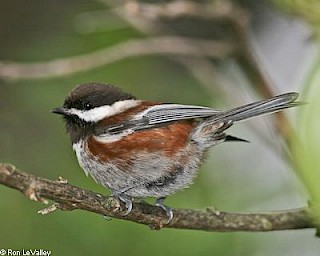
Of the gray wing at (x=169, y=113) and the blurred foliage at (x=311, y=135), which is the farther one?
the gray wing at (x=169, y=113)

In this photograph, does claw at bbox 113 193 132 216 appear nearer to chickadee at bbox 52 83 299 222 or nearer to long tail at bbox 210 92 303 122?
chickadee at bbox 52 83 299 222

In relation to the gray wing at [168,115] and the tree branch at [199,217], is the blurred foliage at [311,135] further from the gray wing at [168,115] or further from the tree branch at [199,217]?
the gray wing at [168,115]

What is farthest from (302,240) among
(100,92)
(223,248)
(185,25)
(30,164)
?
(185,25)

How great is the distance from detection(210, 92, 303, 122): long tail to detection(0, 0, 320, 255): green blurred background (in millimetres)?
151

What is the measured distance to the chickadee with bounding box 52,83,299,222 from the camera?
7.45 feet

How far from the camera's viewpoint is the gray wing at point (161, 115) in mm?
2307

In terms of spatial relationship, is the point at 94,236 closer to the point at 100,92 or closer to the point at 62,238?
the point at 62,238

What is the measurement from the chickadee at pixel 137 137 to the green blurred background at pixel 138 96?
14.6 inches

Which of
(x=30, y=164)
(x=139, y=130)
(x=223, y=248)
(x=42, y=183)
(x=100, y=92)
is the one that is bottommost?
(x=42, y=183)

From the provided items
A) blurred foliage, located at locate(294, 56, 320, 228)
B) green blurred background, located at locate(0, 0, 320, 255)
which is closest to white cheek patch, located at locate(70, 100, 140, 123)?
green blurred background, located at locate(0, 0, 320, 255)

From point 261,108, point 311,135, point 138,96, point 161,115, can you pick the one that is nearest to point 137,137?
point 161,115

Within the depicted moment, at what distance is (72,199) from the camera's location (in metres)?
1.61

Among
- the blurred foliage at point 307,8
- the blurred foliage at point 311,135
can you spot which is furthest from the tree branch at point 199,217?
the blurred foliage at point 311,135

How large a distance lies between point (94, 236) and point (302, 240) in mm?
936
